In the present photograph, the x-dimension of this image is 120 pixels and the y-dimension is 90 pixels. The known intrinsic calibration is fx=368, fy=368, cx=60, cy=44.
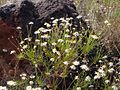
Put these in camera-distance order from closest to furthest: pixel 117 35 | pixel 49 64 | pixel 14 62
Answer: pixel 49 64 < pixel 14 62 < pixel 117 35

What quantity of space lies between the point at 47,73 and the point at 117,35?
61.5 inches

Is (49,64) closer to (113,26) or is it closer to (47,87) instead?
(47,87)

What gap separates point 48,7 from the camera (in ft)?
12.5

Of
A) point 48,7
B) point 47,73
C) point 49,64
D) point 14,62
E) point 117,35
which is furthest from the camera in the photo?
point 117,35

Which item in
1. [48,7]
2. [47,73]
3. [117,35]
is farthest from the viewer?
[117,35]

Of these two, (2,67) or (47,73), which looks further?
(2,67)

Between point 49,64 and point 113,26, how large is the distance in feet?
4.57

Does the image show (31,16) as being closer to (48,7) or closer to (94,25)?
(48,7)

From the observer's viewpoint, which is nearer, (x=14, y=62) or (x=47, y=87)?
(x=47, y=87)

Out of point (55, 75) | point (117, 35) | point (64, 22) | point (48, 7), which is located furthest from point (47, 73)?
point (117, 35)

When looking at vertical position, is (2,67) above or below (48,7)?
below

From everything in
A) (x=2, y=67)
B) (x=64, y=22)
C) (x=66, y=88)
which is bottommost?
(x=66, y=88)

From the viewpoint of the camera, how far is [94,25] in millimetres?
4480

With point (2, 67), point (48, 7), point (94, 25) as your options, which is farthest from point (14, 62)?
point (94, 25)
